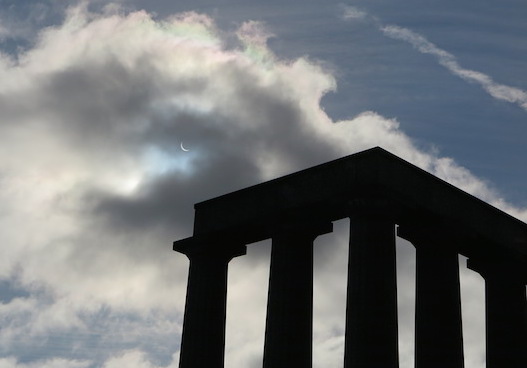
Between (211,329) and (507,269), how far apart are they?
30.6m

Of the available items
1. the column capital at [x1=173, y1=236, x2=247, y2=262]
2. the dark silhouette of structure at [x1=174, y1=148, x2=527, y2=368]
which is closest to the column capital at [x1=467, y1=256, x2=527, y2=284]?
the dark silhouette of structure at [x1=174, y1=148, x2=527, y2=368]

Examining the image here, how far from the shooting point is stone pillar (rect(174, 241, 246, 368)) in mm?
A: 113188

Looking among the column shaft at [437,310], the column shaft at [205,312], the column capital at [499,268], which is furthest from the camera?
the column capital at [499,268]

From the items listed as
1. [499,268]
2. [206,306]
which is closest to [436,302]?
[499,268]

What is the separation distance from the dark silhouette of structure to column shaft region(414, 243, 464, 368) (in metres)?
0.10

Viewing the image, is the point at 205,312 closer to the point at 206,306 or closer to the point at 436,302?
the point at 206,306

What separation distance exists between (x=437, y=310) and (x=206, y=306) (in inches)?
905

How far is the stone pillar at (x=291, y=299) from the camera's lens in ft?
341

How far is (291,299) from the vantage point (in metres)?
105

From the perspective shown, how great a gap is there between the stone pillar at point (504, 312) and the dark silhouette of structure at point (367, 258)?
0.10 metres

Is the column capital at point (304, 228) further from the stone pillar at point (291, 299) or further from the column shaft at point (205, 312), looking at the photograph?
the column shaft at point (205, 312)

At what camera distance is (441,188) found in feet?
354

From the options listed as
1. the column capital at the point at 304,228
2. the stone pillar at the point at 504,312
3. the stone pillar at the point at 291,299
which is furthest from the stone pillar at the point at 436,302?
the stone pillar at the point at 504,312

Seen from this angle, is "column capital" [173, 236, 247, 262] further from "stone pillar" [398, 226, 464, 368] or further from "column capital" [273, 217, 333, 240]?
"stone pillar" [398, 226, 464, 368]
